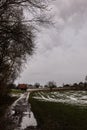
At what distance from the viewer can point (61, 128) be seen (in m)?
12.6

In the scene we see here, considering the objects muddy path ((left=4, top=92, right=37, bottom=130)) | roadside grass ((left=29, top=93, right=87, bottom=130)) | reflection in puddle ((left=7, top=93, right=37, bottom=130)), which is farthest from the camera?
reflection in puddle ((left=7, top=93, right=37, bottom=130))

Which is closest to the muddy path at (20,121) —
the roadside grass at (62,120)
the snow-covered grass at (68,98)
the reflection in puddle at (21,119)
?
the reflection in puddle at (21,119)

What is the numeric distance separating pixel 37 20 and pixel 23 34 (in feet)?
5.08

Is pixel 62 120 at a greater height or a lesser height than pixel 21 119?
lesser

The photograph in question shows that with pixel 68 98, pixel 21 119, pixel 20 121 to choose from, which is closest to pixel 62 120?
pixel 20 121

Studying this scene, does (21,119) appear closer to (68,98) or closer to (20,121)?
(20,121)

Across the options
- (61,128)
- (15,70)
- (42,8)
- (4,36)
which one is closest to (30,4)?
(42,8)

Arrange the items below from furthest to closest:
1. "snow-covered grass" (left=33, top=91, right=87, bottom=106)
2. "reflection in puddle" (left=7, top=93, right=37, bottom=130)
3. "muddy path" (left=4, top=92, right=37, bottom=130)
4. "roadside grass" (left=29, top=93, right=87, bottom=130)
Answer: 1. "snow-covered grass" (left=33, top=91, right=87, bottom=106)
2. "reflection in puddle" (left=7, top=93, right=37, bottom=130)
3. "muddy path" (left=4, top=92, right=37, bottom=130)
4. "roadside grass" (left=29, top=93, right=87, bottom=130)

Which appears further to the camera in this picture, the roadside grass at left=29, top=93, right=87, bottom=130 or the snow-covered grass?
the snow-covered grass

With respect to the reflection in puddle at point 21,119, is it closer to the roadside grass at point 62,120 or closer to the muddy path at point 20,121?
the muddy path at point 20,121

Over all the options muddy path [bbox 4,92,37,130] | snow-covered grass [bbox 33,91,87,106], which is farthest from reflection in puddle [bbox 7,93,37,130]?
snow-covered grass [bbox 33,91,87,106]

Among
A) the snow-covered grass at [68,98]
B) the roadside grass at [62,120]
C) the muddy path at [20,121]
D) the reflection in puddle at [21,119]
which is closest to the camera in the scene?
the roadside grass at [62,120]

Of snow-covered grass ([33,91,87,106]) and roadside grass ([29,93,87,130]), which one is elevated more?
snow-covered grass ([33,91,87,106])

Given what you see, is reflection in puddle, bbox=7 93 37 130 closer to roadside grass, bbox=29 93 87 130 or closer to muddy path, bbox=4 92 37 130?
muddy path, bbox=4 92 37 130
